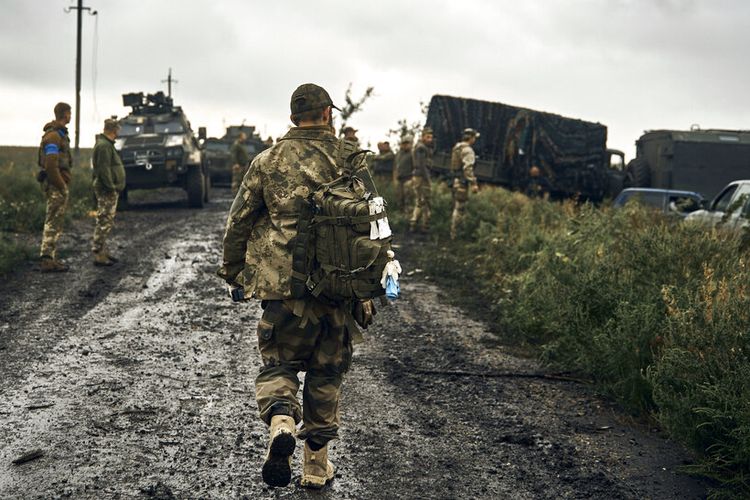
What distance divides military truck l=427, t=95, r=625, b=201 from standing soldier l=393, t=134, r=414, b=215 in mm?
3805

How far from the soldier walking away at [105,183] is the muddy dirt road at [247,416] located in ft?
6.80

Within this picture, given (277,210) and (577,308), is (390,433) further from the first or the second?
(577,308)

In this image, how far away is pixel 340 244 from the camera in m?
3.82

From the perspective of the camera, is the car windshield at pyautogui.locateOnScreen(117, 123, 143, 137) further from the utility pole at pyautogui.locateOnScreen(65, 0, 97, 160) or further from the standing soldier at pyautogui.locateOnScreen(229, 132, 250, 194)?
the utility pole at pyautogui.locateOnScreen(65, 0, 97, 160)

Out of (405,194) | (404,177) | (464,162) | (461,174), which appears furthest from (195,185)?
(464,162)

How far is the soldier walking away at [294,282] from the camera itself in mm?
3984

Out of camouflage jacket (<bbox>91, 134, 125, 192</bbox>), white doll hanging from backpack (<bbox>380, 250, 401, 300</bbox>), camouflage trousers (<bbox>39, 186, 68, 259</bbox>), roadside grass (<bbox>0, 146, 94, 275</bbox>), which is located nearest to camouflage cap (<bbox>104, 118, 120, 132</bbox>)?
camouflage jacket (<bbox>91, 134, 125, 192</bbox>)

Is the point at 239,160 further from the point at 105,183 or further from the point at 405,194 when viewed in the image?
the point at 105,183

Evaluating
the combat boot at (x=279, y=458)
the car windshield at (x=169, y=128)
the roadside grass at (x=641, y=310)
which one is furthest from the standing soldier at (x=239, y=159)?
the combat boot at (x=279, y=458)

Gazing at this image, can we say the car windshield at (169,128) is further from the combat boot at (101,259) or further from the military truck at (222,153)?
the combat boot at (101,259)

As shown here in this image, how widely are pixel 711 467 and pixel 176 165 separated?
48.9 feet

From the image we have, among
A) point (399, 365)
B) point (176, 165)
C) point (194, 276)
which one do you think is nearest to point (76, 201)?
point (176, 165)

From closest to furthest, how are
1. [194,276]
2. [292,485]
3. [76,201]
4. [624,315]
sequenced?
[292,485]
[624,315]
[194,276]
[76,201]

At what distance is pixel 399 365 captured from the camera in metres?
6.52
